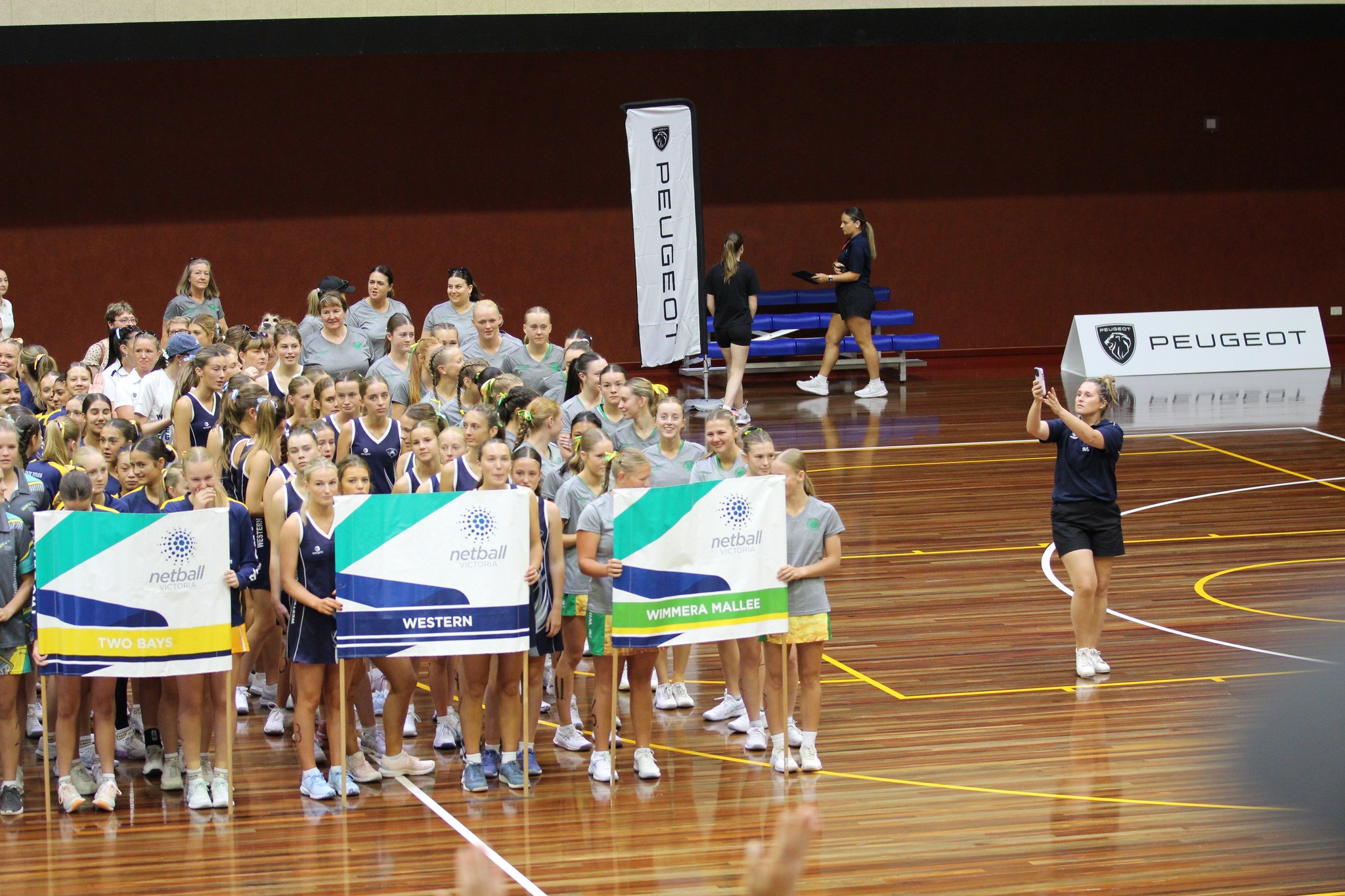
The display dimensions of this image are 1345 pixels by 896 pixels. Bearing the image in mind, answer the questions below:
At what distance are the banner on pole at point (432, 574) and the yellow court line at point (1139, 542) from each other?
454cm

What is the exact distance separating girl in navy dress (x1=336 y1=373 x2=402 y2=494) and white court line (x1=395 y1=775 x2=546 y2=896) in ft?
5.88

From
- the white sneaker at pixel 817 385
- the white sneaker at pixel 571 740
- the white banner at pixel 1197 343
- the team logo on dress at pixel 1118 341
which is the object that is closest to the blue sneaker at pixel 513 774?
the white sneaker at pixel 571 740

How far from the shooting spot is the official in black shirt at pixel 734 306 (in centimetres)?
1566

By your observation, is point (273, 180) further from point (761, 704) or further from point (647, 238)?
point (761, 704)

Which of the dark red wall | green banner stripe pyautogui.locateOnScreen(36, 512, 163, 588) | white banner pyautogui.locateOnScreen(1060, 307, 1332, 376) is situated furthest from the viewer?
the dark red wall

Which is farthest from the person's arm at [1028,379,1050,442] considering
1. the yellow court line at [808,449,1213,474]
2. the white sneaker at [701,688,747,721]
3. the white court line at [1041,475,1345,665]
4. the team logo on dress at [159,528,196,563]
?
the yellow court line at [808,449,1213,474]

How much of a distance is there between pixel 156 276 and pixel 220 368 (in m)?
10.8

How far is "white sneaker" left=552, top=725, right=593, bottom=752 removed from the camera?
291 inches

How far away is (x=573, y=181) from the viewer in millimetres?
19016

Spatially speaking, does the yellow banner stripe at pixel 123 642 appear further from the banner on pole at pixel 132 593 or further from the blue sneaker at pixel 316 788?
the blue sneaker at pixel 316 788

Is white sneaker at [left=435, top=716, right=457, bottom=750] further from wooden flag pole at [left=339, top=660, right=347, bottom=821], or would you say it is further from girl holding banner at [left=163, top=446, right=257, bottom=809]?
girl holding banner at [left=163, top=446, right=257, bottom=809]

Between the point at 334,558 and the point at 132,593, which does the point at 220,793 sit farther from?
the point at 334,558

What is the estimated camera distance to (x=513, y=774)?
686 cm

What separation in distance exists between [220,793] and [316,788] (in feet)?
1.34
